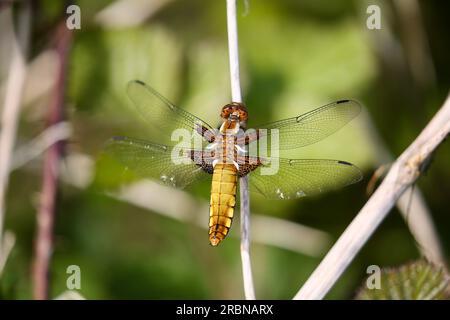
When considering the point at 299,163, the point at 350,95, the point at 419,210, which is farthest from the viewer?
the point at 350,95

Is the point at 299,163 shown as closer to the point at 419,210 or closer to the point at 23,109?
the point at 419,210

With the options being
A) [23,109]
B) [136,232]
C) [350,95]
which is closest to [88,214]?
[136,232]

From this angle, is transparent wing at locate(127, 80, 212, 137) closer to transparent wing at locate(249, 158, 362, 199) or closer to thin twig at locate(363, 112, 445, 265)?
transparent wing at locate(249, 158, 362, 199)

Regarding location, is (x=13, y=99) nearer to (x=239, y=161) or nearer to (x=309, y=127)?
(x=239, y=161)

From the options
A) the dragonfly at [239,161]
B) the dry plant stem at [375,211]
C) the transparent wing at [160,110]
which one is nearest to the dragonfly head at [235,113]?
the dragonfly at [239,161]

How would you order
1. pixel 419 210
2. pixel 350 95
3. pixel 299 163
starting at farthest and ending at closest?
pixel 350 95 < pixel 419 210 < pixel 299 163

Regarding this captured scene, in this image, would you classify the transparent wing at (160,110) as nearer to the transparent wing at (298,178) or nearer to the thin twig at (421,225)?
A: the transparent wing at (298,178)
